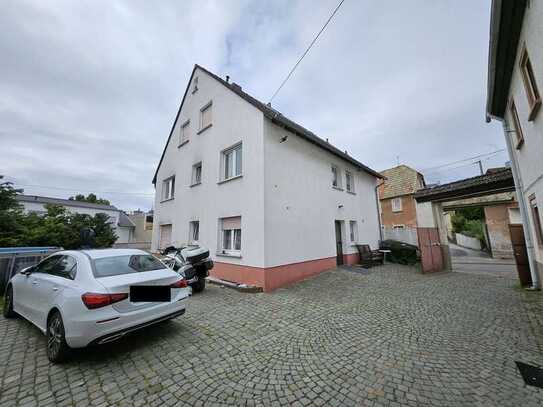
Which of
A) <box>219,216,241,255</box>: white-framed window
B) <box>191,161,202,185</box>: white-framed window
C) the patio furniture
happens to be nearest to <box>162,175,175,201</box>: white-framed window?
<box>191,161,202,185</box>: white-framed window

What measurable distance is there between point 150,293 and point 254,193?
4652 millimetres

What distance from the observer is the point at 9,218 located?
979cm

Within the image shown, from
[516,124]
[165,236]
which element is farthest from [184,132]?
[516,124]

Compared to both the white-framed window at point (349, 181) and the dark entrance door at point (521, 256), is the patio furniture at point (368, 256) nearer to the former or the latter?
the white-framed window at point (349, 181)

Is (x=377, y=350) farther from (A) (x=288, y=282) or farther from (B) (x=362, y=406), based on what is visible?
(A) (x=288, y=282)

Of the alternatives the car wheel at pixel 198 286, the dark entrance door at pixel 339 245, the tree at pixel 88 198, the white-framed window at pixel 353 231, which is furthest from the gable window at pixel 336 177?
the tree at pixel 88 198

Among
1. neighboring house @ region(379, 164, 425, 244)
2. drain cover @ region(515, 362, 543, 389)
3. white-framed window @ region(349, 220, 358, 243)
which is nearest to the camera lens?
drain cover @ region(515, 362, 543, 389)

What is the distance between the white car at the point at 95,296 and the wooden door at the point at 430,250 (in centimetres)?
1055

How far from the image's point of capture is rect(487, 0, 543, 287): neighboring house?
4.04 m

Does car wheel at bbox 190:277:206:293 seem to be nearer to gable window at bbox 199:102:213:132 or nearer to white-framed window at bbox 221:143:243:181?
white-framed window at bbox 221:143:243:181

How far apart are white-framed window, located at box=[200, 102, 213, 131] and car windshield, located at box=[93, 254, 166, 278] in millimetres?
7770

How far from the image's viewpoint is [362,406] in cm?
216

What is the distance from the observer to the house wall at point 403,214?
20.8 m

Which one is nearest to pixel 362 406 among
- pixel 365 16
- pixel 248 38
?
pixel 365 16
